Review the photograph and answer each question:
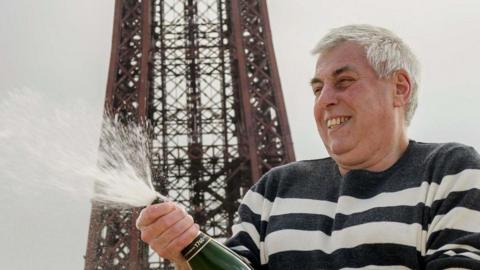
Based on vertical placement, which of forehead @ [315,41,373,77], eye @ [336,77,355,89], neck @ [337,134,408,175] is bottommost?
neck @ [337,134,408,175]

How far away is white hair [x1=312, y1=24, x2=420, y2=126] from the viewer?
6.06 feet

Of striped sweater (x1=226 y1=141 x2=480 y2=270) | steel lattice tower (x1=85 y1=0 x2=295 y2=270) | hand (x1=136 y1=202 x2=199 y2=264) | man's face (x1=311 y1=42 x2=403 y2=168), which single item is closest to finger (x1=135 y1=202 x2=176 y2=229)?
hand (x1=136 y1=202 x2=199 y2=264)

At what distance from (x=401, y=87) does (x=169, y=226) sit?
68 centimetres

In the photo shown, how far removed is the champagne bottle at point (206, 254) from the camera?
1529 mm

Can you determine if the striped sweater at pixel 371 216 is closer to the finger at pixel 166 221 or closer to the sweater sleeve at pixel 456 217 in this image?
the sweater sleeve at pixel 456 217

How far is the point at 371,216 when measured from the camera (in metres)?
1.71

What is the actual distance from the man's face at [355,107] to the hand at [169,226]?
1.55 feet

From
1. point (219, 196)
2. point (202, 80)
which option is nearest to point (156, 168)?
point (219, 196)

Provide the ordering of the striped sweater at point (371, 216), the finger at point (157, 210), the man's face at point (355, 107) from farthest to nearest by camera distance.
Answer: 1. the man's face at point (355, 107)
2. the striped sweater at point (371, 216)
3. the finger at point (157, 210)

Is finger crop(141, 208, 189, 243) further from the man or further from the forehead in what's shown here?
the forehead

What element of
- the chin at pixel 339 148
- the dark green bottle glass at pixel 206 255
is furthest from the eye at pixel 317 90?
the dark green bottle glass at pixel 206 255

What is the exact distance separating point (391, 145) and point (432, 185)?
186 mm

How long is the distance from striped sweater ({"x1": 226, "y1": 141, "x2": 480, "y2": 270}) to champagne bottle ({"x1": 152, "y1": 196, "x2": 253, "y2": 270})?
294mm

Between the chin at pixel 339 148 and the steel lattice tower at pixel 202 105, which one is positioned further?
the steel lattice tower at pixel 202 105
